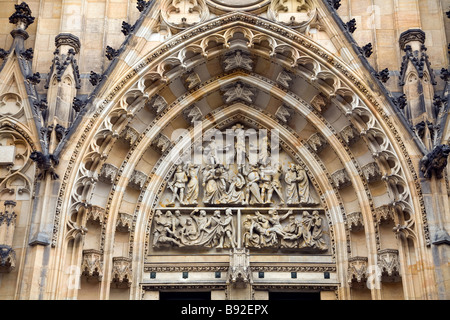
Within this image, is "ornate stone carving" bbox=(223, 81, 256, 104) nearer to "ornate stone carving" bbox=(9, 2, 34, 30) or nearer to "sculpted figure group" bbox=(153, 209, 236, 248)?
"sculpted figure group" bbox=(153, 209, 236, 248)

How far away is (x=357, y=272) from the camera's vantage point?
13586 mm

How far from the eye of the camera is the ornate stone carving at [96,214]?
13531 millimetres

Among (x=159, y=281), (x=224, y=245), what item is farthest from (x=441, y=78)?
(x=159, y=281)

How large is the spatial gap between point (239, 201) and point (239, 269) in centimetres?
153

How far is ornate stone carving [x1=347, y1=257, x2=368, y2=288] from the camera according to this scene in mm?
13555

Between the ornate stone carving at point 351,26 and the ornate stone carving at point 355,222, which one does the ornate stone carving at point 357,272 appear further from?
the ornate stone carving at point 351,26

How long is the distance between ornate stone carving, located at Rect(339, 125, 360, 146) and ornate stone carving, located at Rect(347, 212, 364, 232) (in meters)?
1.35

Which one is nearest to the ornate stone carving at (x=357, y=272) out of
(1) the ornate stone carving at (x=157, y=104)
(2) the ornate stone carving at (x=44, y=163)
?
(1) the ornate stone carving at (x=157, y=104)

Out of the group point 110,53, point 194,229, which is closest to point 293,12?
point 110,53

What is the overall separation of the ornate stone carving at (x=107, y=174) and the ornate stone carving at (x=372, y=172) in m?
4.57

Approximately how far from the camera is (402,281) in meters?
13.1

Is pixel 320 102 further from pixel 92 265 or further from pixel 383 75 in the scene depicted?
pixel 92 265

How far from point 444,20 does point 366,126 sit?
121 inches

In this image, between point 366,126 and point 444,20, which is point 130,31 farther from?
point 444,20
